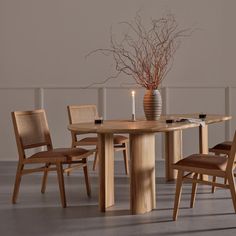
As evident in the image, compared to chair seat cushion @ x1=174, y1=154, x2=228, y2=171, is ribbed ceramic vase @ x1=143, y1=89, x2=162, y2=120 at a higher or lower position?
higher

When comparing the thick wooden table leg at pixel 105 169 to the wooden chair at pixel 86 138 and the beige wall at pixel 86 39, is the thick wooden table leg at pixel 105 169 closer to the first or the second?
the wooden chair at pixel 86 138

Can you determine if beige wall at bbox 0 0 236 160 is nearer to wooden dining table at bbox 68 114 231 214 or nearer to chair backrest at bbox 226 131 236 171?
wooden dining table at bbox 68 114 231 214

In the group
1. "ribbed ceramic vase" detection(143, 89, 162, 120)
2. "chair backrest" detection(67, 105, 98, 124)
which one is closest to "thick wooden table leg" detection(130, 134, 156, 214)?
"ribbed ceramic vase" detection(143, 89, 162, 120)

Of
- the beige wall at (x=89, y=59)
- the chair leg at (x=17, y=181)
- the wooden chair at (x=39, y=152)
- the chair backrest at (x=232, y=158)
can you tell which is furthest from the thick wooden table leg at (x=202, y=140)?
the beige wall at (x=89, y=59)

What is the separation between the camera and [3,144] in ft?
20.6

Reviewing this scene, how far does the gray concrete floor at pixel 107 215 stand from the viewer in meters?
3.20

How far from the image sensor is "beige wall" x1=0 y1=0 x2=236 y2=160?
6.11 meters

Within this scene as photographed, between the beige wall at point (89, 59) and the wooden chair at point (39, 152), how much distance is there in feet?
6.49

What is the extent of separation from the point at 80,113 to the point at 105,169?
1.54 m

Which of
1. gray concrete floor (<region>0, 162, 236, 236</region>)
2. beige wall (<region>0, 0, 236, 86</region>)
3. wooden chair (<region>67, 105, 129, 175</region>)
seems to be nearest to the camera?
gray concrete floor (<region>0, 162, 236, 236</region>)

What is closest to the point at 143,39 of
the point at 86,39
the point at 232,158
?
the point at 86,39

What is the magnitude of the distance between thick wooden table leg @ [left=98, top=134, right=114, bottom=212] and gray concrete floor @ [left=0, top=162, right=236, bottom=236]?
3.6 inches

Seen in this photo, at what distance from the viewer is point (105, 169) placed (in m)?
3.69

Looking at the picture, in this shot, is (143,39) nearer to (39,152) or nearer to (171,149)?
(171,149)
